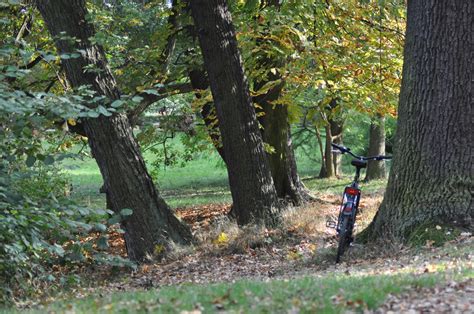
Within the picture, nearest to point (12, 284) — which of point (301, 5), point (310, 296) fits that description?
point (310, 296)

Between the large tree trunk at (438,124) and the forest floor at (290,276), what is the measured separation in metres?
0.53

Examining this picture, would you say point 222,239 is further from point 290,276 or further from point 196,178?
point 196,178

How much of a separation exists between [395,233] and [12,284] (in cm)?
513

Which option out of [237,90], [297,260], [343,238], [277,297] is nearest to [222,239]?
[297,260]

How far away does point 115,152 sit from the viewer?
11312 mm

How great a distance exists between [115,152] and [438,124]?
16.9ft

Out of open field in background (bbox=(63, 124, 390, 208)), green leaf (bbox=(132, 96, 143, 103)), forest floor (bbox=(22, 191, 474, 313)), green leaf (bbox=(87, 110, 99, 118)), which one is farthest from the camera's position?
open field in background (bbox=(63, 124, 390, 208))

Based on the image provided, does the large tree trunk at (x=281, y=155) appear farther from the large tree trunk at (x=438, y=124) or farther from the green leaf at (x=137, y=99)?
the green leaf at (x=137, y=99)

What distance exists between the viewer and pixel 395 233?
30.7 feet

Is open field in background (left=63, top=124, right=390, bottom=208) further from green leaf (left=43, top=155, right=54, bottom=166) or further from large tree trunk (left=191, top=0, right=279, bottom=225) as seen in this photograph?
green leaf (left=43, top=155, right=54, bottom=166)

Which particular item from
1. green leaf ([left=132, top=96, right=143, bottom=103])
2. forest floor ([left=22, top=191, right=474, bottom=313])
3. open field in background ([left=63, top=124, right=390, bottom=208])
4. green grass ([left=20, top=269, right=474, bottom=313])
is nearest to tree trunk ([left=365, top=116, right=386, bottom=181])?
open field in background ([left=63, top=124, right=390, bottom=208])

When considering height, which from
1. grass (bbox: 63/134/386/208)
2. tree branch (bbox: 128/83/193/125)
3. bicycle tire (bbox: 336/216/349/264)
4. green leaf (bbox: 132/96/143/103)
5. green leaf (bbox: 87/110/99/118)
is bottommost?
grass (bbox: 63/134/386/208)

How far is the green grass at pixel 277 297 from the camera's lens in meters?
5.75

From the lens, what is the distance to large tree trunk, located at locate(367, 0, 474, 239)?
9.04 metres
